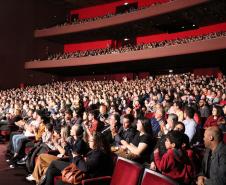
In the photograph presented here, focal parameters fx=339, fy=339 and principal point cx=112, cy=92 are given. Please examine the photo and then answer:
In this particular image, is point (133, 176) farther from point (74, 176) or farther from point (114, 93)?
point (114, 93)

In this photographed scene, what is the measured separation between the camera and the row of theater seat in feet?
7.61

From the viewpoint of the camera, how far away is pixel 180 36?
18.5m

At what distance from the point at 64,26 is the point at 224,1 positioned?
1031 centimetres

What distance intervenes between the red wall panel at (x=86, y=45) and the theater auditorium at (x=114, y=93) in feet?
0.25

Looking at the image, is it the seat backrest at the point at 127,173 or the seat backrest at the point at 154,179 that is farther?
the seat backrest at the point at 127,173

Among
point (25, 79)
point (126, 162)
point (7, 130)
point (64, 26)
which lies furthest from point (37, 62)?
point (126, 162)

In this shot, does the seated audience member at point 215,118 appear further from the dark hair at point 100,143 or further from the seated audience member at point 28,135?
the seated audience member at point 28,135

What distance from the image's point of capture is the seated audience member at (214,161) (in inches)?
101

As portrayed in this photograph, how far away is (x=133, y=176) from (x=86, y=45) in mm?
20871

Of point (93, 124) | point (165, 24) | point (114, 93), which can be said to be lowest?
point (93, 124)

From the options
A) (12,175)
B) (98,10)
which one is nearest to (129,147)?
(12,175)

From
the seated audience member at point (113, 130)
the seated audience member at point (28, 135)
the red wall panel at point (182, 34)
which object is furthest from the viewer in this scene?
the red wall panel at point (182, 34)

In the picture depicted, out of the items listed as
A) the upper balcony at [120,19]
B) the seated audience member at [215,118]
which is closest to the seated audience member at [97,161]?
the seated audience member at [215,118]

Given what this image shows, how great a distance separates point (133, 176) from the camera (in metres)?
2.64
